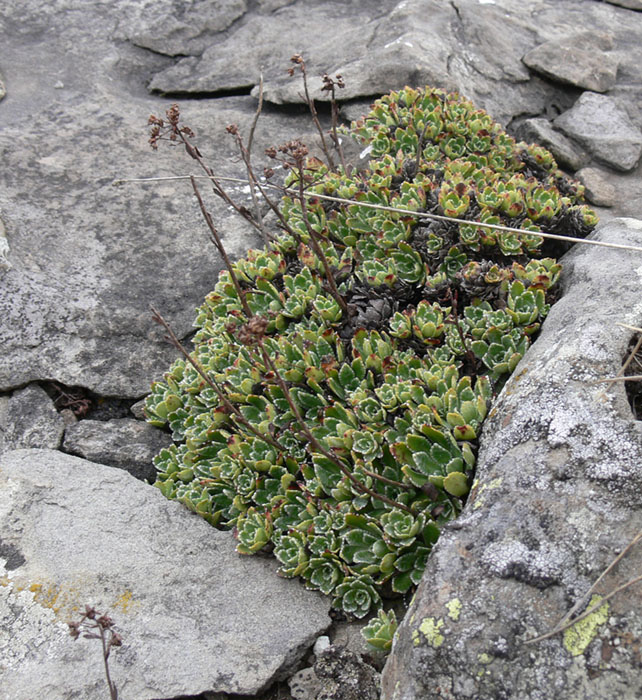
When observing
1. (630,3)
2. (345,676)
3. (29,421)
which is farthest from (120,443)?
(630,3)

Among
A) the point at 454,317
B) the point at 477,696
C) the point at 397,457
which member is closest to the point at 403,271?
the point at 454,317

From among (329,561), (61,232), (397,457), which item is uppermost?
(61,232)

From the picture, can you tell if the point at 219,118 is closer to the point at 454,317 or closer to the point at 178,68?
the point at 178,68

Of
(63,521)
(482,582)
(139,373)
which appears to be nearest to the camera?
(482,582)

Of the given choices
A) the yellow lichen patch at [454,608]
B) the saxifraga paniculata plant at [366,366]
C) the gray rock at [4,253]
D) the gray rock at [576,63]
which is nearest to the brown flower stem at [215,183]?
the saxifraga paniculata plant at [366,366]

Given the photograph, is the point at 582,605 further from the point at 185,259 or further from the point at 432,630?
the point at 185,259

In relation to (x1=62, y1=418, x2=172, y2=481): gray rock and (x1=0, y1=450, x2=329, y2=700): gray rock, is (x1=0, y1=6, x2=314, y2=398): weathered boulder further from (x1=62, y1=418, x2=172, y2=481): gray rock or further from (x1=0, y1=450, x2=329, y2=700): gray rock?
(x1=0, y1=450, x2=329, y2=700): gray rock

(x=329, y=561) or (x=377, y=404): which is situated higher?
(x=377, y=404)

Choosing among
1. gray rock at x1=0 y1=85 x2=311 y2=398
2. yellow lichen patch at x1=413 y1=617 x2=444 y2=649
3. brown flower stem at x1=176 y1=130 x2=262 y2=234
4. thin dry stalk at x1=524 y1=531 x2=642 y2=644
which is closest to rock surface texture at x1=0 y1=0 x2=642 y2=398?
gray rock at x1=0 y1=85 x2=311 y2=398
